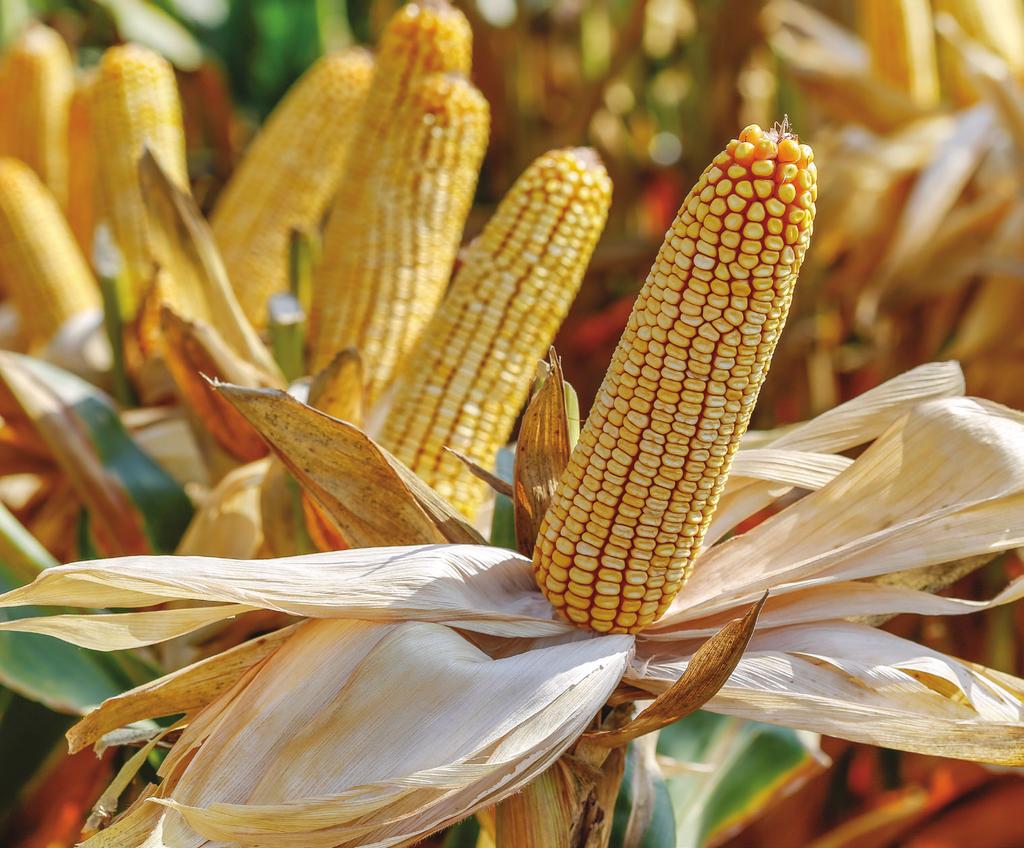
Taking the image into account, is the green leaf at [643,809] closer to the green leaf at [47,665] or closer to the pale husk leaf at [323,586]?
the pale husk leaf at [323,586]

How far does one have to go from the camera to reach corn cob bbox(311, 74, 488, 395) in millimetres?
1312

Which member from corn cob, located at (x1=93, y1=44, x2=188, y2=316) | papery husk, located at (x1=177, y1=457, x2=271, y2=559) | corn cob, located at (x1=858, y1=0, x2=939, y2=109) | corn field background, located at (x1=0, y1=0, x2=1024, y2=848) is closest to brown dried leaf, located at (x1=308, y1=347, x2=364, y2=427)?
corn field background, located at (x1=0, y1=0, x2=1024, y2=848)

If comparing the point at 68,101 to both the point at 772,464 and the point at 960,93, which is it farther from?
the point at 960,93

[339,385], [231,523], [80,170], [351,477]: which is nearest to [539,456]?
[351,477]

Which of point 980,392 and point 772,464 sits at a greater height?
point 772,464

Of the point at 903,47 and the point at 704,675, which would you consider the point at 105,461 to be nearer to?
the point at 704,675

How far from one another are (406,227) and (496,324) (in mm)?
276

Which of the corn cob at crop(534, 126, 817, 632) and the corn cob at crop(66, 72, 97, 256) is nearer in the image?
the corn cob at crop(534, 126, 817, 632)

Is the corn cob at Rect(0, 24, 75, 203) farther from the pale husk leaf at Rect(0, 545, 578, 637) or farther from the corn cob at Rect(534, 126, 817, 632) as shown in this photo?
the corn cob at Rect(534, 126, 817, 632)

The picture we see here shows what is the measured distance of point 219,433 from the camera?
→ 132cm

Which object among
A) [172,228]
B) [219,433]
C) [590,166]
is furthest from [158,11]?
[590,166]

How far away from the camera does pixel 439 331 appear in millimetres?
1177

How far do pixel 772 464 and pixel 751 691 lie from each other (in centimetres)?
24

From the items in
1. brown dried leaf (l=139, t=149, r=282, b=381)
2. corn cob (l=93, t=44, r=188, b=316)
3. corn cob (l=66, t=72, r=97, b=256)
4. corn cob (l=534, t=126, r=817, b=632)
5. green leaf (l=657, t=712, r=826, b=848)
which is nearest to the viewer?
corn cob (l=534, t=126, r=817, b=632)
